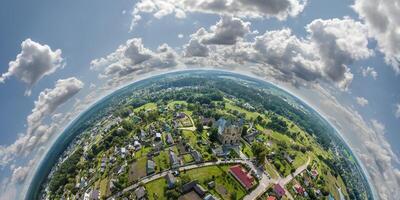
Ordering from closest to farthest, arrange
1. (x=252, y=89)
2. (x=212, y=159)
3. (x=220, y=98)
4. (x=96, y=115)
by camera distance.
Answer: (x=212, y=159) < (x=96, y=115) < (x=220, y=98) < (x=252, y=89)

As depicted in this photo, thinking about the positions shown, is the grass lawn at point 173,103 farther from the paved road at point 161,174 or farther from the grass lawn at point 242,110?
the paved road at point 161,174

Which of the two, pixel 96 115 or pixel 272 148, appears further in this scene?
pixel 96 115

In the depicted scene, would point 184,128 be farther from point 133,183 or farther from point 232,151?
point 133,183

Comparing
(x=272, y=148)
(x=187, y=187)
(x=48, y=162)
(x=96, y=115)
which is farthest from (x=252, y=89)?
(x=48, y=162)

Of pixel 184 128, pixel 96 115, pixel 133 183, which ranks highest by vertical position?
pixel 96 115

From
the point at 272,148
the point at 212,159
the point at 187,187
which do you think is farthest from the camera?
the point at 272,148

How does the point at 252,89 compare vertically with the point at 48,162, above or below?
above
